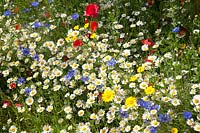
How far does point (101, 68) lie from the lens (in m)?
3.49

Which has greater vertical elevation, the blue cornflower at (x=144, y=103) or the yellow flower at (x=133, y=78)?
the yellow flower at (x=133, y=78)

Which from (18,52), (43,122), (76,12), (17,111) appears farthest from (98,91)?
(76,12)

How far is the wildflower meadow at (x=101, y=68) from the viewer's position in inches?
117

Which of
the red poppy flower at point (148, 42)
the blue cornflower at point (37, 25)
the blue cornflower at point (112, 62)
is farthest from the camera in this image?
the blue cornflower at point (37, 25)

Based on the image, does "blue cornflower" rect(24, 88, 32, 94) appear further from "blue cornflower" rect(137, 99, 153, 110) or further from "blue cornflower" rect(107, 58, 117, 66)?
"blue cornflower" rect(137, 99, 153, 110)

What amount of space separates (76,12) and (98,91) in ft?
4.74

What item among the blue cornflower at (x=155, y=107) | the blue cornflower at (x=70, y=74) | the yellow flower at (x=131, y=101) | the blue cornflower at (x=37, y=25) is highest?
the blue cornflower at (x=37, y=25)

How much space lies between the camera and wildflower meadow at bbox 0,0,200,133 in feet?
9.77

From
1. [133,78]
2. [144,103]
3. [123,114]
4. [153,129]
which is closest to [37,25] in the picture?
[133,78]

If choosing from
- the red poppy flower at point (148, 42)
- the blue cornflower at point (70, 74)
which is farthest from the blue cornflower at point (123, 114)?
the red poppy flower at point (148, 42)

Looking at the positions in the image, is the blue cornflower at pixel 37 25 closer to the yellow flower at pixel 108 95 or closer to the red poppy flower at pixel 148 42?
the red poppy flower at pixel 148 42

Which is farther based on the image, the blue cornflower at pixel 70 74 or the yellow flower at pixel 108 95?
the blue cornflower at pixel 70 74

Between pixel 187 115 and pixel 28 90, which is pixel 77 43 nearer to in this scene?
pixel 28 90

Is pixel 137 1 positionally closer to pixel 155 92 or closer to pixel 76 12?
pixel 76 12
